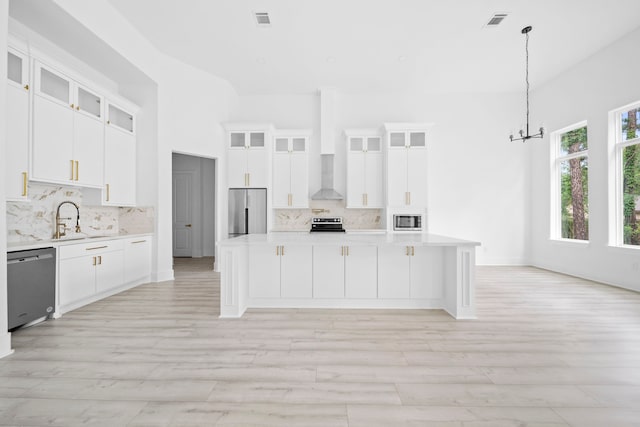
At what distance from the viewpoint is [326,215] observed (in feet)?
22.6

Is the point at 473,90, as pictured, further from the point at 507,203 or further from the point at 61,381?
the point at 61,381

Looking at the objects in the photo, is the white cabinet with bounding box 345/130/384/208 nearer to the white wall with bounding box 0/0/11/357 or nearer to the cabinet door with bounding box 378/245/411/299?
the cabinet door with bounding box 378/245/411/299

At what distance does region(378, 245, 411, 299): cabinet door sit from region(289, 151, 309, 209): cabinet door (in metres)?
3.09

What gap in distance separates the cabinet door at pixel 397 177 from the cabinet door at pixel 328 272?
2967 mm

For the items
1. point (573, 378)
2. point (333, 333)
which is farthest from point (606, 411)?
point (333, 333)

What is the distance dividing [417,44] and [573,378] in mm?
4660

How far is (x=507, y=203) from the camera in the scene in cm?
695

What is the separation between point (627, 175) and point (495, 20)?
122 inches

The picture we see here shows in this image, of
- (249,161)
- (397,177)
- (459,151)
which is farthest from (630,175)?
(249,161)

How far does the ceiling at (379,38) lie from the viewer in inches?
159

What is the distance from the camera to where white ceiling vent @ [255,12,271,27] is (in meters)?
4.18

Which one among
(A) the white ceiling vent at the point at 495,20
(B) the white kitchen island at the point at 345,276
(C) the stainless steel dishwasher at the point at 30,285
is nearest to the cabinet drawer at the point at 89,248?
(C) the stainless steel dishwasher at the point at 30,285

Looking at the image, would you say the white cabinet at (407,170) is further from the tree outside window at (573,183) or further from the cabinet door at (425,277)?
the cabinet door at (425,277)

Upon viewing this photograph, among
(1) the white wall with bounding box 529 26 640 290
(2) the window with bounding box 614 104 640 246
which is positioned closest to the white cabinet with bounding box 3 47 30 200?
(1) the white wall with bounding box 529 26 640 290
